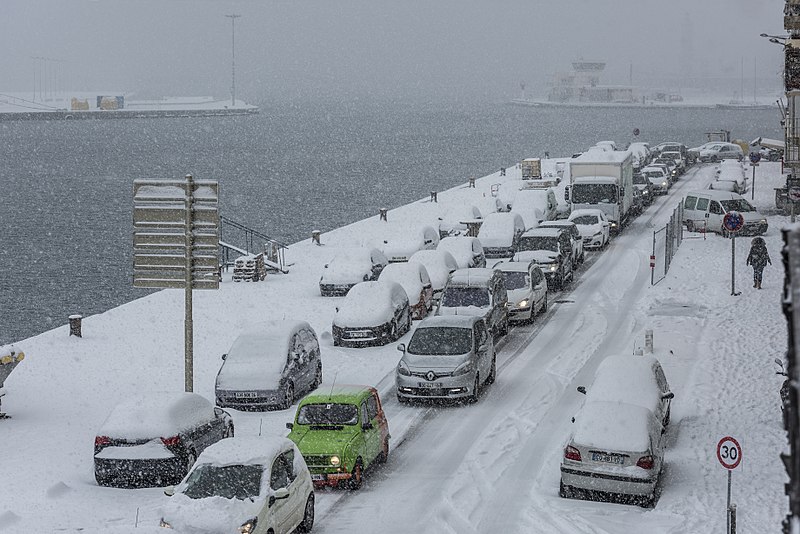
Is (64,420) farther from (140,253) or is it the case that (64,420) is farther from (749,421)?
(749,421)

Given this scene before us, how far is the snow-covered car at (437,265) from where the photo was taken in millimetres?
35062

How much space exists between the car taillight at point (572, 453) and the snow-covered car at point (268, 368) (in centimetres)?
743

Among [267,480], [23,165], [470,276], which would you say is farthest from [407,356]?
[23,165]

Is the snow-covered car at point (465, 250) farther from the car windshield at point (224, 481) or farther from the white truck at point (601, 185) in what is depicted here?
the car windshield at point (224, 481)

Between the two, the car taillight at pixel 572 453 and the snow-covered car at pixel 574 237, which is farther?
the snow-covered car at pixel 574 237

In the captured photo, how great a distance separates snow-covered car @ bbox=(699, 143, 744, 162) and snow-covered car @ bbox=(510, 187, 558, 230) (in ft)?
132

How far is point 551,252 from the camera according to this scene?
36.9m

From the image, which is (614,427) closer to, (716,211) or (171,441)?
(171,441)

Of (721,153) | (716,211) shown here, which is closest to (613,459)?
(716,211)

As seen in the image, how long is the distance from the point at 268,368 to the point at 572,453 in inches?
313

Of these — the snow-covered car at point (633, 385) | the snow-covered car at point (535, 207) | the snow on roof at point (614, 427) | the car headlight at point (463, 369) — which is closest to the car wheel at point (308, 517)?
the snow on roof at point (614, 427)

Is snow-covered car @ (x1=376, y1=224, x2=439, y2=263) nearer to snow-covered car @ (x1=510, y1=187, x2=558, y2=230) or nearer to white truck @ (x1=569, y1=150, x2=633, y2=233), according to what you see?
snow-covered car @ (x1=510, y1=187, x2=558, y2=230)

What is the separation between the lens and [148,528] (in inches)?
453

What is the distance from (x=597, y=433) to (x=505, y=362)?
Result: 34.2 ft
